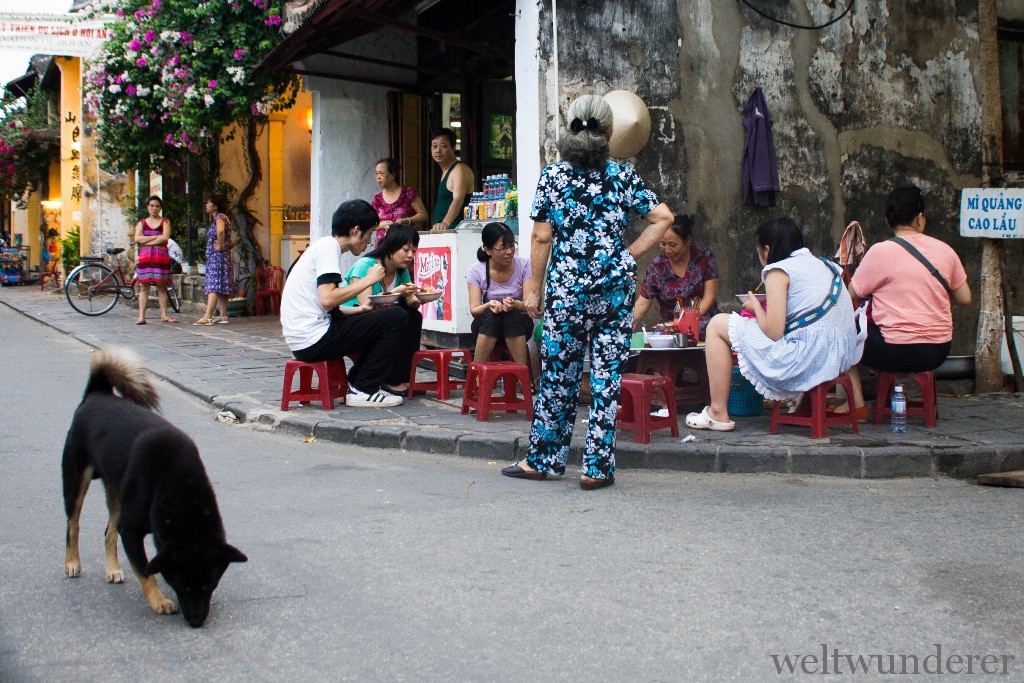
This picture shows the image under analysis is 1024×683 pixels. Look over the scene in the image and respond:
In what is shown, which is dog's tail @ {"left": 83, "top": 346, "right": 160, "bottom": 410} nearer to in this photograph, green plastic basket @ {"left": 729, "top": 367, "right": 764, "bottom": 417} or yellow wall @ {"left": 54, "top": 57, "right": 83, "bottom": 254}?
green plastic basket @ {"left": 729, "top": 367, "right": 764, "bottom": 417}

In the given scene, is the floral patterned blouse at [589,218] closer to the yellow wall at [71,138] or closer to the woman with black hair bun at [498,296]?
the woman with black hair bun at [498,296]

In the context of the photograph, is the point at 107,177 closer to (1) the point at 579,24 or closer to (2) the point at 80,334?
(2) the point at 80,334

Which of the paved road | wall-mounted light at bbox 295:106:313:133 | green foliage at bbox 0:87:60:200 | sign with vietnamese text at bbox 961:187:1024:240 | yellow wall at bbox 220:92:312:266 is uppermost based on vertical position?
green foliage at bbox 0:87:60:200

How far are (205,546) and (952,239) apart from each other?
24.6 feet

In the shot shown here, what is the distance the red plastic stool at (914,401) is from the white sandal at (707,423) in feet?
3.67

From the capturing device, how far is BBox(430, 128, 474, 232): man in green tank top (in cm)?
1027

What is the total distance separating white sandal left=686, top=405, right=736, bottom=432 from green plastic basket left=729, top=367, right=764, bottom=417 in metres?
0.59

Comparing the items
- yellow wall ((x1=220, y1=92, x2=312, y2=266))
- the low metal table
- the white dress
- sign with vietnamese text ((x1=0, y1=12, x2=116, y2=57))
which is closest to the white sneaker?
the low metal table

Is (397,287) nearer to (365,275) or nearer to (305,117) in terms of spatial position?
(365,275)

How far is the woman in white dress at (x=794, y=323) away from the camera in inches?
256

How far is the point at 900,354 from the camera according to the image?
697 cm

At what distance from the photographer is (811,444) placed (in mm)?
6391

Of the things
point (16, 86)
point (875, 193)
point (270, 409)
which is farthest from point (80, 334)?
point (16, 86)

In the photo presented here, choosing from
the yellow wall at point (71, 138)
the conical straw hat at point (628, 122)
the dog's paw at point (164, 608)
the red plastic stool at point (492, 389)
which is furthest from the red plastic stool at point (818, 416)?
the yellow wall at point (71, 138)
